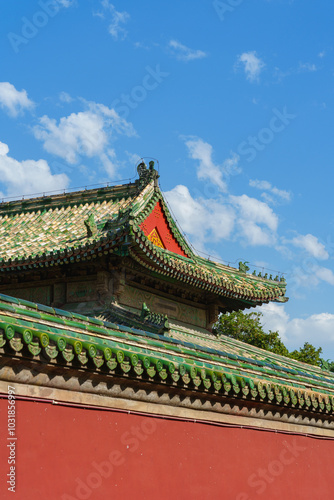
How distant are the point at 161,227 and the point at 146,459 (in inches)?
372

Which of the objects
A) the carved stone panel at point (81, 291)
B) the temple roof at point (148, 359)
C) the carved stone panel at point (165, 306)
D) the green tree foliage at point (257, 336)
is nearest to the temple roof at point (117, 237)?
the carved stone panel at point (165, 306)

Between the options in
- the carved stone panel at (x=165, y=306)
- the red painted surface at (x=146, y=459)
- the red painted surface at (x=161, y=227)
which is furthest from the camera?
the red painted surface at (x=161, y=227)

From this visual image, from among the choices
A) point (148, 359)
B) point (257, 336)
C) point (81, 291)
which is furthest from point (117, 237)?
point (257, 336)

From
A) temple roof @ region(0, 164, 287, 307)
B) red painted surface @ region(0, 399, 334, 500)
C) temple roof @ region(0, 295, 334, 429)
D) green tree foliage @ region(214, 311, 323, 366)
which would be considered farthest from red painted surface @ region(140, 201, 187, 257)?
green tree foliage @ region(214, 311, 323, 366)

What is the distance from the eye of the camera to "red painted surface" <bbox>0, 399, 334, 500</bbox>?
7730mm

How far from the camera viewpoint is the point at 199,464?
10172 mm

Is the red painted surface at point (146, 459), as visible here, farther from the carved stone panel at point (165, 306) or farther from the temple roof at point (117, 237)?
the carved stone panel at point (165, 306)

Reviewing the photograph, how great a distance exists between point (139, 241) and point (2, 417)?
7.16 metres

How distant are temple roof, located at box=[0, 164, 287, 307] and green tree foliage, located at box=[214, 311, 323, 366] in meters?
18.1

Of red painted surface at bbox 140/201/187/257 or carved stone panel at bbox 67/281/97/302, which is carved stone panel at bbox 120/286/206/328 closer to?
carved stone panel at bbox 67/281/97/302

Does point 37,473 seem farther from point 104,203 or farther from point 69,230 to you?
point 104,203

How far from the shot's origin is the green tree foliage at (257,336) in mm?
37156

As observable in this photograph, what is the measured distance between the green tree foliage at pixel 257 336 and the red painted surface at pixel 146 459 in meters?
24.5

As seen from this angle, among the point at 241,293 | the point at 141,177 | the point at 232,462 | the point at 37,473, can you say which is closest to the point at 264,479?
the point at 232,462
